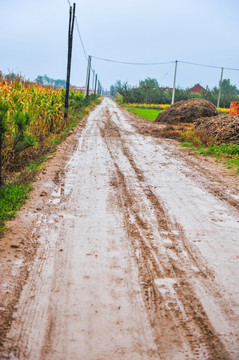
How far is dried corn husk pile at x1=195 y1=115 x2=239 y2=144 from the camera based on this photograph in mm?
12482

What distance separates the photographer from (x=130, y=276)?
11.6ft

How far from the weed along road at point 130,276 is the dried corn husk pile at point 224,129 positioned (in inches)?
244

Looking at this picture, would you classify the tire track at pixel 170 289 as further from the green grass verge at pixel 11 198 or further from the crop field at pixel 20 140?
the crop field at pixel 20 140

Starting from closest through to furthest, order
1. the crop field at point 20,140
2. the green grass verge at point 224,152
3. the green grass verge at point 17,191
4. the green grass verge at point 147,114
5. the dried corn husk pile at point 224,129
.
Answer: the green grass verge at point 17,191
the crop field at point 20,140
the green grass verge at point 224,152
the dried corn husk pile at point 224,129
the green grass verge at point 147,114

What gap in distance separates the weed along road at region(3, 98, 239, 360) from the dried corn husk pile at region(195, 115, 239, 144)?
619 centimetres

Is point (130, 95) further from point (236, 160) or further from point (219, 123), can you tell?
point (236, 160)

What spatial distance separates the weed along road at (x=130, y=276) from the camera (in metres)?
2.62

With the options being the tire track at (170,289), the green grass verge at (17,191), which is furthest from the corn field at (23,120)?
the tire track at (170,289)

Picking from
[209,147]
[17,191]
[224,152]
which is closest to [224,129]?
[209,147]

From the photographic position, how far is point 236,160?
10.3 meters

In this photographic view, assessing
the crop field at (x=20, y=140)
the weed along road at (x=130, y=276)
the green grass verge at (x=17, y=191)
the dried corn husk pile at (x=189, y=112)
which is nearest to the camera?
the weed along road at (x=130, y=276)

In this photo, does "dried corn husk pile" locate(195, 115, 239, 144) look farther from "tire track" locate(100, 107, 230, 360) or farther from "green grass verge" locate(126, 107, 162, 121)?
"green grass verge" locate(126, 107, 162, 121)

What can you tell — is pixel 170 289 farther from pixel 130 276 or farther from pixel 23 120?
pixel 23 120

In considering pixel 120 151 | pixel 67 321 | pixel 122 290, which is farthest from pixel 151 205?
pixel 120 151
